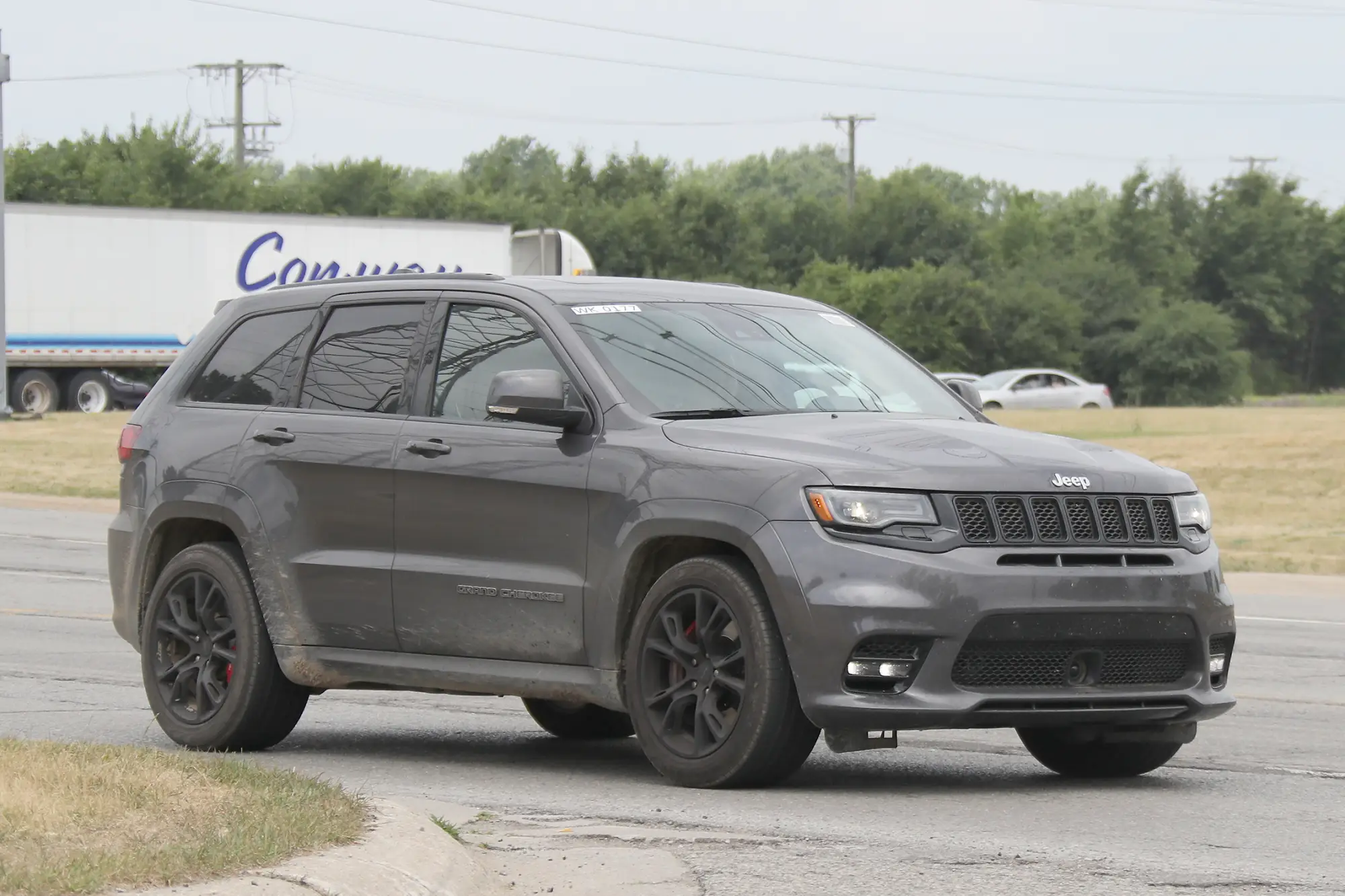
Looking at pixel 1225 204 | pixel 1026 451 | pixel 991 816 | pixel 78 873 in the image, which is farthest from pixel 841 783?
pixel 1225 204

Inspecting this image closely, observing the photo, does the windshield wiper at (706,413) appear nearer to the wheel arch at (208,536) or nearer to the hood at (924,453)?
the hood at (924,453)

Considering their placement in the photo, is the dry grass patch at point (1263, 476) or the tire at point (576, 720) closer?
the tire at point (576, 720)

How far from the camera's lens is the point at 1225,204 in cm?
8962

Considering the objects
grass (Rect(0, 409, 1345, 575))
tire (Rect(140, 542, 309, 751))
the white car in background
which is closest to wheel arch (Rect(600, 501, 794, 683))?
tire (Rect(140, 542, 309, 751))

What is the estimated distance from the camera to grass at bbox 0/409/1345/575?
22031mm

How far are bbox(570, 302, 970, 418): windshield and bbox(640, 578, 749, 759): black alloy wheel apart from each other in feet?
2.66

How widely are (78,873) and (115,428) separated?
3401 centimetres

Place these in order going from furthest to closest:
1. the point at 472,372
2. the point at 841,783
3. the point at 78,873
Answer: the point at 472,372 < the point at 841,783 < the point at 78,873

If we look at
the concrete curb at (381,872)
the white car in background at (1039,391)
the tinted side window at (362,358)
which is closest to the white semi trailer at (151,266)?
the white car in background at (1039,391)

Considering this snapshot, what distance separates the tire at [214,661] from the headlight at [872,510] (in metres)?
2.73

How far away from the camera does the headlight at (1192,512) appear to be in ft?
24.5

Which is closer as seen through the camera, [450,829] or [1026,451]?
[450,829]

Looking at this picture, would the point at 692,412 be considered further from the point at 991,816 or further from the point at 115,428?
the point at 115,428

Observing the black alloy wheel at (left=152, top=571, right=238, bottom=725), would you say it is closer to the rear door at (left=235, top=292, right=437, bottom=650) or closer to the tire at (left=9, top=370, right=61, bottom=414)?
the rear door at (left=235, top=292, right=437, bottom=650)
